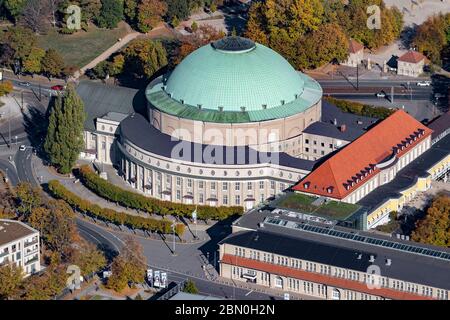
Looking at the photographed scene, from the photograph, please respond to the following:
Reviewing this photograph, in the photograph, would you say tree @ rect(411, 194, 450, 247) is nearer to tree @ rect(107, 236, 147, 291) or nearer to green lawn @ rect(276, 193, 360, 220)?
green lawn @ rect(276, 193, 360, 220)

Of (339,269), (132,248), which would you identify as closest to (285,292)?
(339,269)

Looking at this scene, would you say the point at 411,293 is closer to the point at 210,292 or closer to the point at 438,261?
the point at 438,261

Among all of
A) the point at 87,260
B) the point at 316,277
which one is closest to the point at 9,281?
the point at 87,260

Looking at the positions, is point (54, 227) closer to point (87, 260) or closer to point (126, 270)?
point (87, 260)

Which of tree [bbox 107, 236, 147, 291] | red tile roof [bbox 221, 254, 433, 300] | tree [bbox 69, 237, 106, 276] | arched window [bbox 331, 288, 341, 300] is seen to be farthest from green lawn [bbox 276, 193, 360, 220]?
tree [bbox 69, 237, 106, 276]

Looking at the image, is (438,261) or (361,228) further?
(361,228)

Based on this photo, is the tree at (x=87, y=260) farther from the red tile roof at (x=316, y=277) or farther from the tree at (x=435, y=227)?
the tree at (x=435, y=227)
